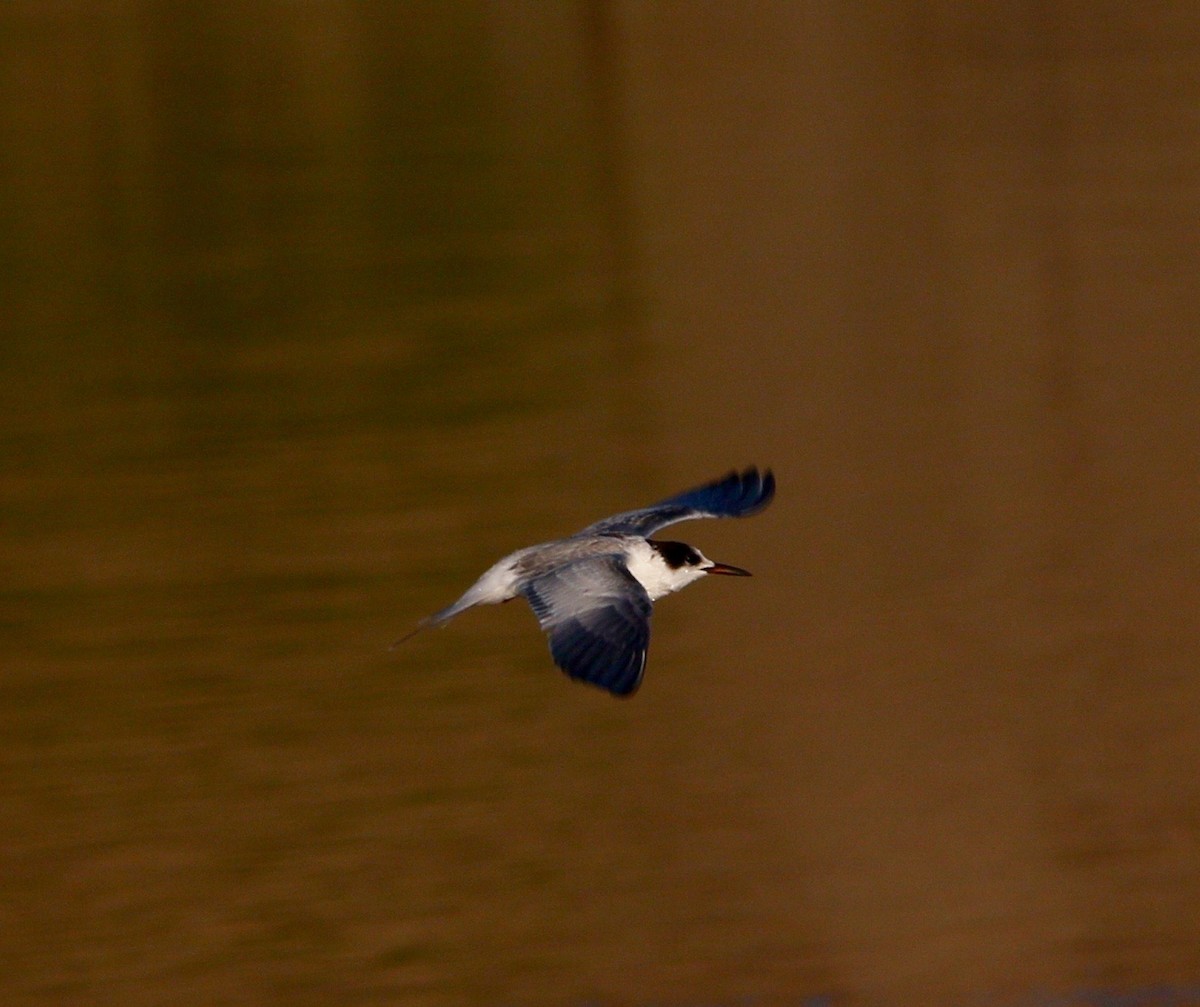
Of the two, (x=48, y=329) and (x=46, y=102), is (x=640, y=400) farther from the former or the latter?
(x=46, y=102)

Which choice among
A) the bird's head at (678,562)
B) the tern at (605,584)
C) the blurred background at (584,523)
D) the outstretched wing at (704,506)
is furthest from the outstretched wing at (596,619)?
the blurred background at (584,523)

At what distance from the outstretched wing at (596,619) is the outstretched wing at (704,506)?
0.67 meters

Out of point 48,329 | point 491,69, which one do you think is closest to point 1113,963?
point 48,329

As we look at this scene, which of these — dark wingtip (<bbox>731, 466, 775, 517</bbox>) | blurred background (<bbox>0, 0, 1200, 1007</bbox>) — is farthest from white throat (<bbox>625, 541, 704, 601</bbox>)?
blurred background (<bbox>0, 0, 1200, 1007</bbox>)

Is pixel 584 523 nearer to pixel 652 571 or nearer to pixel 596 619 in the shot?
pixel 652 571

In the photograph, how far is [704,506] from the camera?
25.4 ft

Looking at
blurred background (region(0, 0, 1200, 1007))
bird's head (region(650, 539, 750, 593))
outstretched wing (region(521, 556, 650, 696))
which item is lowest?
blurred background (region(0, 0, 1200, 1007))

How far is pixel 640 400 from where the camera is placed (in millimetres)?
13180

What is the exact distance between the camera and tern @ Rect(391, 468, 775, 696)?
5977 mm

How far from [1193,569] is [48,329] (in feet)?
28.2

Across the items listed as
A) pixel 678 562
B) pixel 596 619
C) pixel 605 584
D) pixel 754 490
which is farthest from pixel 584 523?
pixel 596 619

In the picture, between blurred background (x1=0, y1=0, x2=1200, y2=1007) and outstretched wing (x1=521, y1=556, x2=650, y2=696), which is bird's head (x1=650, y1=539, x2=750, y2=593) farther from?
blurred background (x1=0, y1=0, x2=1200, y2=1007)

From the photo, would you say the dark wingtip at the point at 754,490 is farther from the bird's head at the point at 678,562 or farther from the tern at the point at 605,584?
the bird's head at the point at 678,562

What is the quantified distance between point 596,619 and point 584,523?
4.58 metres
